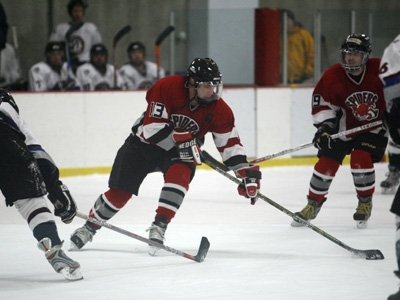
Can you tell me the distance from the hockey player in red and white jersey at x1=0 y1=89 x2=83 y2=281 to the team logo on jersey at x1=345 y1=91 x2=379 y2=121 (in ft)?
6.32

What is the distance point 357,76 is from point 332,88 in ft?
0.49

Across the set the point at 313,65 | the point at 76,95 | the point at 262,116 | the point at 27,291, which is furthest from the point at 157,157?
the point at 313,65

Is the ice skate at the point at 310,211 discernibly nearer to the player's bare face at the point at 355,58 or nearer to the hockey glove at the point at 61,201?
the player's bare face at the point at 355,58

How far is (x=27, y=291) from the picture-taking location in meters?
2.92

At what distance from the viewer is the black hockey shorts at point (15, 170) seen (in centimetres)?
291

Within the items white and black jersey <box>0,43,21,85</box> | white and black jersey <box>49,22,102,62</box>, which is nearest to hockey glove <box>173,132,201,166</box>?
white and black jersey <box>0,43,21,85</box>

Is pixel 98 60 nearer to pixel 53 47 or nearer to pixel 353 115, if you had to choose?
pixel 53 47

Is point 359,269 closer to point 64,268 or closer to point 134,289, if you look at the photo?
point 134,289

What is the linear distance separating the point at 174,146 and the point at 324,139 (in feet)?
3.31

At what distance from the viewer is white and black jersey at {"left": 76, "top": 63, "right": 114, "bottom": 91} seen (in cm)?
700

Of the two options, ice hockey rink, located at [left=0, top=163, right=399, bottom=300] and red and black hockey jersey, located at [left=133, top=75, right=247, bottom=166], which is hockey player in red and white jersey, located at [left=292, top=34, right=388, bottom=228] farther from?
red and black hockey jersey, located at [left=133, top=75, right=247, bottom=166]

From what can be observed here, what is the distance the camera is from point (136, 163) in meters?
3.72

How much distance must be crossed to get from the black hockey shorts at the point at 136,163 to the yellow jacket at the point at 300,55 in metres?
3.86

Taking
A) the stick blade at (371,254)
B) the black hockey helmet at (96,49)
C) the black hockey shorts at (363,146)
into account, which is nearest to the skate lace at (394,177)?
the black hockey shorts at (363,146)
